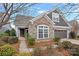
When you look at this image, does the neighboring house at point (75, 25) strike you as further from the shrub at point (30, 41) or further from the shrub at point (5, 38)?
the shrub at point (5, 38)

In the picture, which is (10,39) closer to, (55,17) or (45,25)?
(45,25)

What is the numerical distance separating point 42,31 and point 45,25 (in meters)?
0.09

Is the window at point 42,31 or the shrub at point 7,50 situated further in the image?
the window at point 42,31

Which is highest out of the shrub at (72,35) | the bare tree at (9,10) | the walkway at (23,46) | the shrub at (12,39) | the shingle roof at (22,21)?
the bare tree at (9,10)

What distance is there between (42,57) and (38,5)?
2.18 feet

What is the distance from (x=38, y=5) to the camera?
295cm

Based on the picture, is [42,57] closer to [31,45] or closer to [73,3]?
[31,45]

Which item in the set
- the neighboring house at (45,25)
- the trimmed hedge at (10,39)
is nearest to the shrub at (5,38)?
the trimmed hedge at (10,39)

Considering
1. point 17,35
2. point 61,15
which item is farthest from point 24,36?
point 61,15

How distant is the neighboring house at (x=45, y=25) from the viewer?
295 centimetres

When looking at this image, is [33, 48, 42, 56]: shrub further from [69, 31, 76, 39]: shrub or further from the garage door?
[69, 31, 76, 39]: shrub

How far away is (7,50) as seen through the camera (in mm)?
2873

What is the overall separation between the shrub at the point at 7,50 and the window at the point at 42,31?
374 millimetres

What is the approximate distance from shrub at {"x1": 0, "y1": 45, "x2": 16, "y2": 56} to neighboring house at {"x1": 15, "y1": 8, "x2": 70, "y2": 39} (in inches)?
7.9
